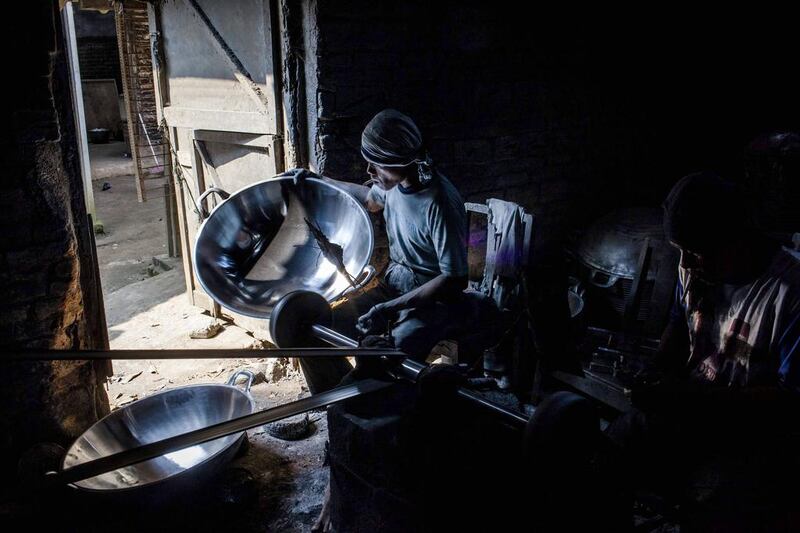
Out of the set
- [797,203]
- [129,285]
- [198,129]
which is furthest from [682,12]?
[129,285]

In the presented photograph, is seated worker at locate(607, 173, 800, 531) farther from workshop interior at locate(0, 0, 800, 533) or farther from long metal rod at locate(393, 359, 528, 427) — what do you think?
long metal rod at locate(393, 359, 528, 427)

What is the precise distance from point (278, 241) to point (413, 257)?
88 centimetres

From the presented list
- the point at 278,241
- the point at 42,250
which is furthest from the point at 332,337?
the point at 42,250

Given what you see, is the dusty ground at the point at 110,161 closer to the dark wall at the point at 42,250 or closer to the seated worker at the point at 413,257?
the dark wall at the point at 42,250

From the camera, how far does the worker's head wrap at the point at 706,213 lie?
7.13 ft

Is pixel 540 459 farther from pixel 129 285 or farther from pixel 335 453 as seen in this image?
pixel 129 285

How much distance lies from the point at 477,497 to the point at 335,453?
0.65m

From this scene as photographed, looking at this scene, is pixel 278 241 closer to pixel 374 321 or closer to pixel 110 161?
pixel 374 321

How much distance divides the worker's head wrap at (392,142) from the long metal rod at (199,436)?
1.36 meters

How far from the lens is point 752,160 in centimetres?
615

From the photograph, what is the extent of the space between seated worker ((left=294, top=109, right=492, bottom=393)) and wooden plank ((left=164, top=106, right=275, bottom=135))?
1.57m

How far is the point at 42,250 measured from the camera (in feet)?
10.4

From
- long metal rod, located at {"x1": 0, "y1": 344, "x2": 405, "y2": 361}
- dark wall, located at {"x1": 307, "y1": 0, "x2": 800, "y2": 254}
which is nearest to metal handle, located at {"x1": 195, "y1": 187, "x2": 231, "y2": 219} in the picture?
dark wall, located at {"x1": 307, "y1": 0, "x2": 800, "y2": 254}

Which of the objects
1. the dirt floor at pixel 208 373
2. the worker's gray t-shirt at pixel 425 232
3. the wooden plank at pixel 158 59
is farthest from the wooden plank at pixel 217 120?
the dirt floor at pixel 208 373
